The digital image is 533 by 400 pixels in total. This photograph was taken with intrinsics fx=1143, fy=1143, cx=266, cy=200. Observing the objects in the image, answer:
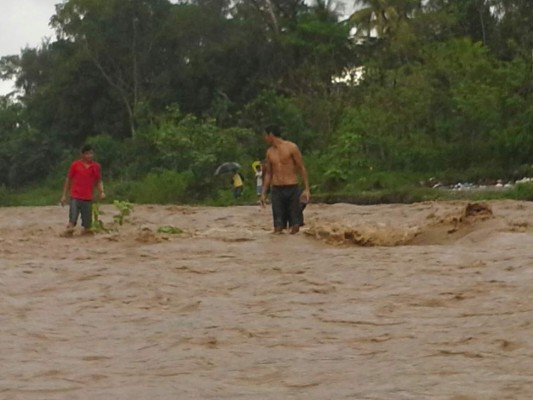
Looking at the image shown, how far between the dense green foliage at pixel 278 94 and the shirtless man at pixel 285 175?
14634mm

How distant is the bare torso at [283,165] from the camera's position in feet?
42.2

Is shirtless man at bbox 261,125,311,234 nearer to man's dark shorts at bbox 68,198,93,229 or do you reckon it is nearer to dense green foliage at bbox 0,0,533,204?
man's dark shorts at bbox 68,198,93,229

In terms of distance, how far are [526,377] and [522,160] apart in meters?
23.9

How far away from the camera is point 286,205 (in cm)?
1320

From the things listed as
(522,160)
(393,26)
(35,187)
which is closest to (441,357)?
(522,160)

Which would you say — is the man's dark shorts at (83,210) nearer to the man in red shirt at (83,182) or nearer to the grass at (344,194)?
the man in red shirt at (83,182)

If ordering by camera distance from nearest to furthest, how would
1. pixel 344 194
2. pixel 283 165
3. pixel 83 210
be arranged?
pixel 283 165
pixel 83 210
pixel 344 194

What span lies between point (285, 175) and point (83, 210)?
3.35 m

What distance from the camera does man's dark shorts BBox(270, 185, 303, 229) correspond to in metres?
13.0

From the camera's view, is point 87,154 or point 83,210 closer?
point 87,154

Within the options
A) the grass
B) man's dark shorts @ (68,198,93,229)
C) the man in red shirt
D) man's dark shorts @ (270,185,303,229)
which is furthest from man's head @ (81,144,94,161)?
the grass

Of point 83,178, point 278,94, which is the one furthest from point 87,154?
point 278,94

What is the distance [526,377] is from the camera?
18.2 feet

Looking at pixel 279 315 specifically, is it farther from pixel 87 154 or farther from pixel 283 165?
pixel 87 154
